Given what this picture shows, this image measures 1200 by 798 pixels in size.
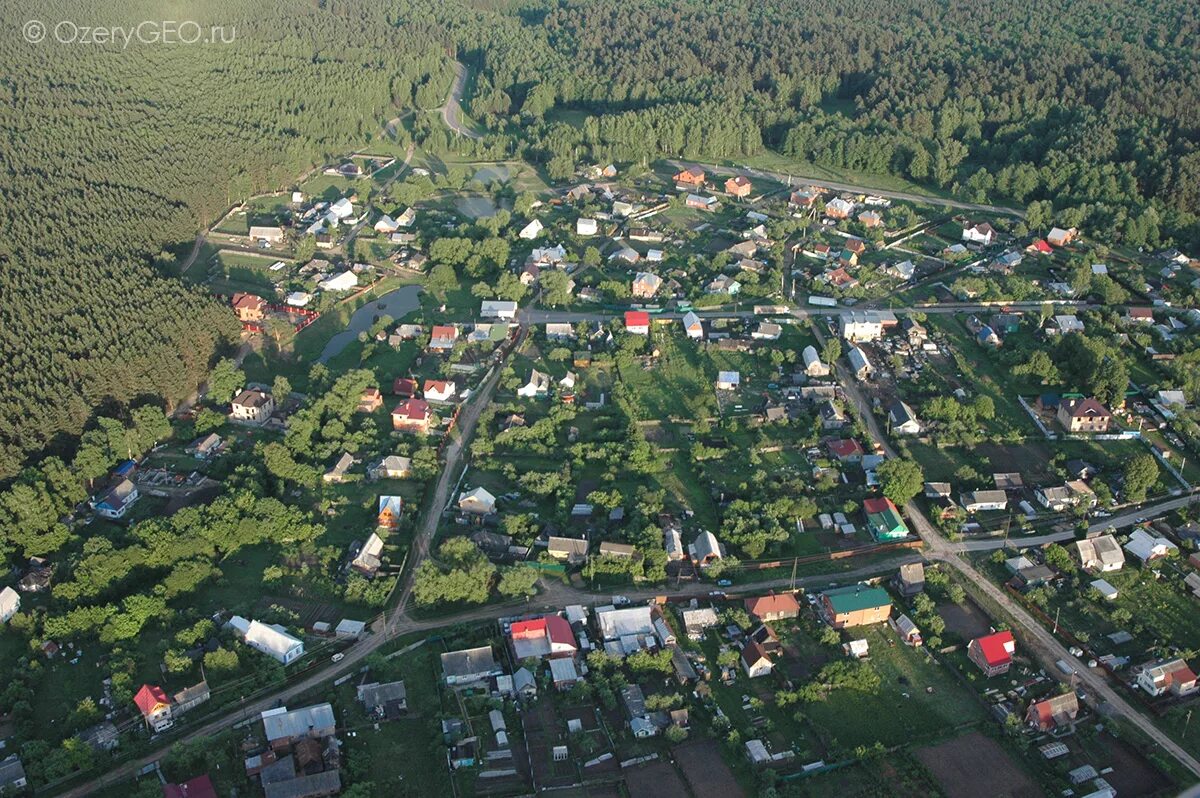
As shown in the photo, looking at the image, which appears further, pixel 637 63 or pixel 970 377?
pixel 637 63

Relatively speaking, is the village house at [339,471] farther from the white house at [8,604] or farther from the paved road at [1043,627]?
the paved road at [1043,627]

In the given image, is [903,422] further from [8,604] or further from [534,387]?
[8,604]

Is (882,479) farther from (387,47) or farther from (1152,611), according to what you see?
(387,47)

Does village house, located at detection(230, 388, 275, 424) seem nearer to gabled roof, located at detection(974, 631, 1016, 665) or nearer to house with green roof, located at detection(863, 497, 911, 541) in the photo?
house with green roof, located at detection(863, 497, 911, 541)

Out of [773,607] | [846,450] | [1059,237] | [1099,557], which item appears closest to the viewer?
[773,607]

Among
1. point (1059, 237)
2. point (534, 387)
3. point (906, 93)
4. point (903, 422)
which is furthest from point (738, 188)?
point (903, 422)

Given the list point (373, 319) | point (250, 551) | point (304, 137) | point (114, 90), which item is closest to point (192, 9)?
point (114, 90)

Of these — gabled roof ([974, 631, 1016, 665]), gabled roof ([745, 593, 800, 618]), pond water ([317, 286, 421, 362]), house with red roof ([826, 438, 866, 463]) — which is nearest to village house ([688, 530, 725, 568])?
gabled roof ([745, 593, 800, 618])
